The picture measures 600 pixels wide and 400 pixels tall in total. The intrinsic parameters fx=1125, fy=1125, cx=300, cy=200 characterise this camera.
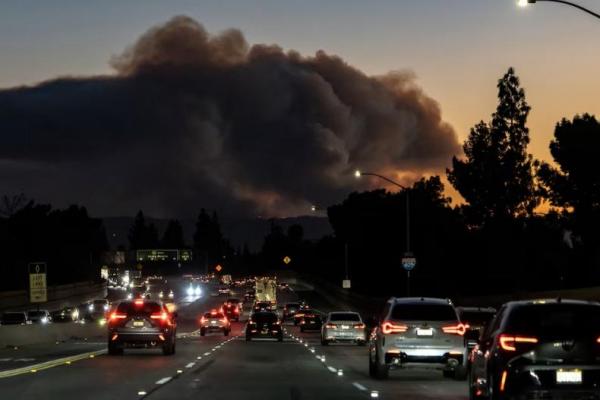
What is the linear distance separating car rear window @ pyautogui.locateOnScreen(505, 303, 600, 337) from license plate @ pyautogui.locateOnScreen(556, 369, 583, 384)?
477mm

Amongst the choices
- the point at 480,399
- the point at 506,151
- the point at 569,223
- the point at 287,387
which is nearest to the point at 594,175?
the point at 569,223

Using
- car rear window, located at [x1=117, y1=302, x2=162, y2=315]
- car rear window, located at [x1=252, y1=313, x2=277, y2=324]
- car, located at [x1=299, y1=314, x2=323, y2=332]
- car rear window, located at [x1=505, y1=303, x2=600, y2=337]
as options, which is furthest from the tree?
car rear window, located at [x1=505, y1=303, x2=600, y2=337]

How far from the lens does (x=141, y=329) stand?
123 feet

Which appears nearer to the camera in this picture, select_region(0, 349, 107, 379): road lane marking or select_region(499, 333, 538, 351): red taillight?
select_region(499, 333, 538, 351): red taillight

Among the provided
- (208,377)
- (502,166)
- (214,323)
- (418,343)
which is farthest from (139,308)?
(502,166)

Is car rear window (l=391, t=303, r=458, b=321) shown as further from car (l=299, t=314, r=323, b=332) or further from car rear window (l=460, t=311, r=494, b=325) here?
car (l=299, t=314, r=323, b=332)

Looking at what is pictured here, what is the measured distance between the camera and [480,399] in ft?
55.3

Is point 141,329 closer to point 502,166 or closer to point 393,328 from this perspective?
point 393,328

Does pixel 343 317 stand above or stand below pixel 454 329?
below

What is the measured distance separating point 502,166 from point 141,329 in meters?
60.8

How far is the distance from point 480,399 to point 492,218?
8046 centimetres

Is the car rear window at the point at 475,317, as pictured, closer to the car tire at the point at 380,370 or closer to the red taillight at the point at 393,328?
the car tire at the point at 380,370

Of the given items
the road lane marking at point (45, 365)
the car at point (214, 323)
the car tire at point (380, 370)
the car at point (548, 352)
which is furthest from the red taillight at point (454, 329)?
the car at point (214, 323)

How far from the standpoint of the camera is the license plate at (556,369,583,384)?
14.8 meters
